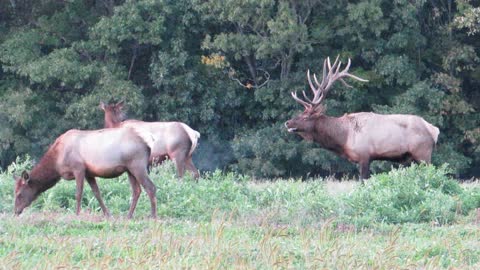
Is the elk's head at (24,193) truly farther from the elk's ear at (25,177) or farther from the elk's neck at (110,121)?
the elk's neck at (110,121)

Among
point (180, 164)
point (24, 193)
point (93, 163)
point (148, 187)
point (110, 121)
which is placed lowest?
point (180, 164)

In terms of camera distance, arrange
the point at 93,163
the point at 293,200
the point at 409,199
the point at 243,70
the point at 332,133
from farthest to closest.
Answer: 1. the point at 243,70
2. the point at 332,133
3. the point at 293,200
4. the point at 409,199
5. the point at 93,163

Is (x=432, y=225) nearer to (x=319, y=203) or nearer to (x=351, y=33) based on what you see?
(x=319, y=203)

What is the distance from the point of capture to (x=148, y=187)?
1358 cm

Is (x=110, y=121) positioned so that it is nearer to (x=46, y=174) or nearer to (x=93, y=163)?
(x=46, y=174)

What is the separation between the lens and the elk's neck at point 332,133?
1877 cm

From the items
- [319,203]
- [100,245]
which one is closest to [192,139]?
[319,203]

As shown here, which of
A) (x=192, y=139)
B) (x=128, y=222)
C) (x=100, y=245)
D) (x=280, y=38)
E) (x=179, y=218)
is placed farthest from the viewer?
(x=280, y=38)

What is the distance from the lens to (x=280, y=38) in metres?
28.1

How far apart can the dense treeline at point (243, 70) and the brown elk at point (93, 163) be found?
14.2 m

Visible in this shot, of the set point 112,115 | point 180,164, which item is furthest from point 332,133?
point 112,115

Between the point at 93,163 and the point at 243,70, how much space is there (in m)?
17.3

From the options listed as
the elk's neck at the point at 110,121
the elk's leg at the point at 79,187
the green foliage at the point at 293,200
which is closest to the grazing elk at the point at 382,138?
the green foliage at the point at 293,200

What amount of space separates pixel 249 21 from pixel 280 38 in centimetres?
134
